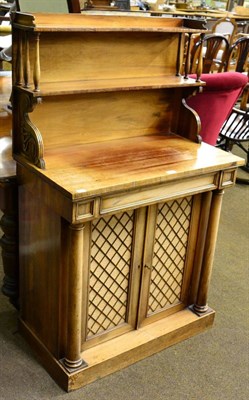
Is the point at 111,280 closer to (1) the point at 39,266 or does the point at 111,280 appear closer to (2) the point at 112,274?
(2) the point at 112,274

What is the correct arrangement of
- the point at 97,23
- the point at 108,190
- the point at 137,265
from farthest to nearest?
the point at 137,265 < the point at 97,23 < the point at 108,190

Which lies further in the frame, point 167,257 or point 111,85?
point 167,257

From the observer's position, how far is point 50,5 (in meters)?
2.22

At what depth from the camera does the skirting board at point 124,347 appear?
6.42 feet

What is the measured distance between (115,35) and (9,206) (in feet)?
2.65

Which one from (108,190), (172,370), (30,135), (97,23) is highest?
(97,23)

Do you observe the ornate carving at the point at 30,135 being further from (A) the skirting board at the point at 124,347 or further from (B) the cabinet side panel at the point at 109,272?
(A) the skirting board at the point at 124,347

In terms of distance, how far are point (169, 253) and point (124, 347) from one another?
428 millimetres

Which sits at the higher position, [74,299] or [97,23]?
[97,23]

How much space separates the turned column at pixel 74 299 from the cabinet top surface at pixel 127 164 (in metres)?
0.16

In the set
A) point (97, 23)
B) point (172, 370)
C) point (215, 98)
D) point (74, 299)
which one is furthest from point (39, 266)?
point (215, 98)

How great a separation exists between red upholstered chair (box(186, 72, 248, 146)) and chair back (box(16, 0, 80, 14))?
0.93 meters

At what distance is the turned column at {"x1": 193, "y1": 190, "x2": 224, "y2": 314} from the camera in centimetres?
211

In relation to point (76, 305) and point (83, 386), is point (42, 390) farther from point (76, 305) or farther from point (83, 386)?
point (76, 305)
